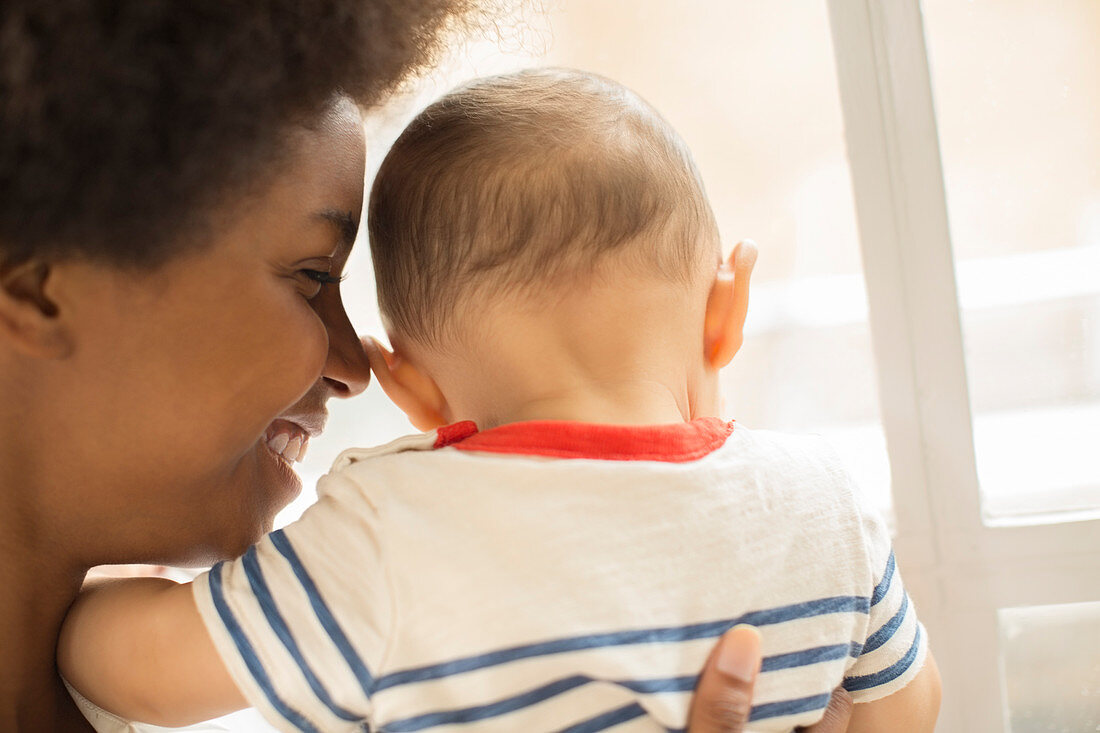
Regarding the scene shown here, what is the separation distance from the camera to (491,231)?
2.93 ft

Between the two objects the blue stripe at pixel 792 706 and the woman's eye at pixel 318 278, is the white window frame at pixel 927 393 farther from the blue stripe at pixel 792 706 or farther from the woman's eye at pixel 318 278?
the woman's eye at pixel 318 278

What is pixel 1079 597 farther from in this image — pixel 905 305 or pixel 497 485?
pixel 497 485

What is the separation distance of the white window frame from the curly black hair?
0.80 meters

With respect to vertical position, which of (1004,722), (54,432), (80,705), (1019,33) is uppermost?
(1019,33)

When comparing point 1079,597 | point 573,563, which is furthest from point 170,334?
point 1079,597

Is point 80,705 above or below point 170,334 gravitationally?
below

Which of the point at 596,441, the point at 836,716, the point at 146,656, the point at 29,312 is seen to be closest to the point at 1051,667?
the point at 836,716

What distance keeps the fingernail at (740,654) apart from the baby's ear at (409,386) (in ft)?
1.24

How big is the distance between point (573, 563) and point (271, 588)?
9.5 inches

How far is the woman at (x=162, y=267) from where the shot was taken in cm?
74

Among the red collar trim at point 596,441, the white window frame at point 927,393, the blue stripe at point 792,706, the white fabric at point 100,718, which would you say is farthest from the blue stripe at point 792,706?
the white window frame at point 927,393

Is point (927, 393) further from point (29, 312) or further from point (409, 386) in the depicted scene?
point (29, 312)

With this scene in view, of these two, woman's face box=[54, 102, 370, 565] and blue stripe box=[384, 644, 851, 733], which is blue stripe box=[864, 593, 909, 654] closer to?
blue stripe box=[384, 644, 851, 733]

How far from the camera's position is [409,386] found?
1042mm
